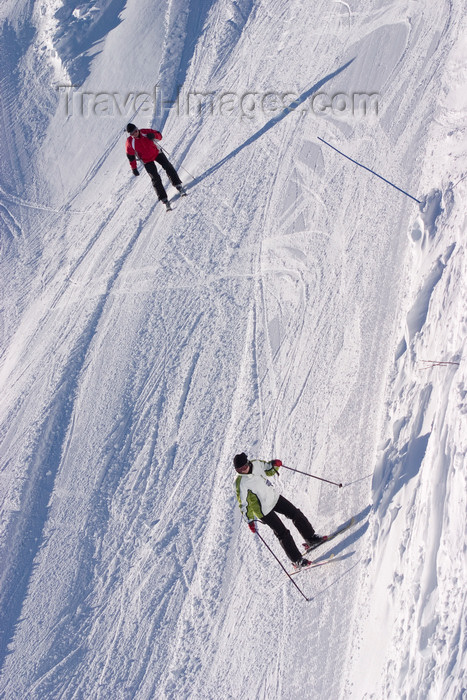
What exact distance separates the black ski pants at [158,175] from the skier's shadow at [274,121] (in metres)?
0.44

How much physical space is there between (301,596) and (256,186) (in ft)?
18.3

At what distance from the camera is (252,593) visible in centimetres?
602

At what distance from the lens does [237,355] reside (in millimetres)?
7418

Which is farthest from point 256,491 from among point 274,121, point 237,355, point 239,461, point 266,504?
point 274,121

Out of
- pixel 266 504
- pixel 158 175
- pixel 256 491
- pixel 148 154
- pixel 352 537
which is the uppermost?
pixel 148 154

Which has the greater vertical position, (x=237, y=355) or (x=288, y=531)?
(x=237, y=355)

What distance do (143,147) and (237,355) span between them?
10.5 feet

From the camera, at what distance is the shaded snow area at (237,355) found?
5602mm

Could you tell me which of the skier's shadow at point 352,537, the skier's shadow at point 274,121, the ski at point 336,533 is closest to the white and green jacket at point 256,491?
the ski at point 336,533

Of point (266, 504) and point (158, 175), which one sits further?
point (158, 175)

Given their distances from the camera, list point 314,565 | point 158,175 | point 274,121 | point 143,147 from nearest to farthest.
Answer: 1. point 314,565
2. point 143,147
3. point 158,175
4. point 274,121

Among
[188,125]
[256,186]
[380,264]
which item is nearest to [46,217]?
[188,125]

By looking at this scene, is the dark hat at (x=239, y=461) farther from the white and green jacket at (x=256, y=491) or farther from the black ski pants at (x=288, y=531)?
the black ski pants at (x=288, y=531)

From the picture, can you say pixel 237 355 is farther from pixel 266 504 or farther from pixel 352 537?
pixel 352 537
